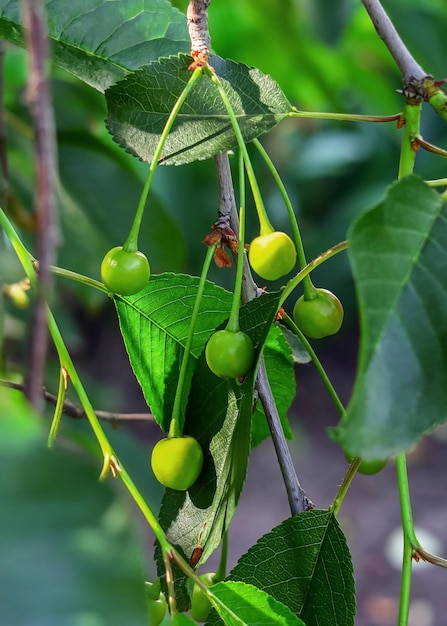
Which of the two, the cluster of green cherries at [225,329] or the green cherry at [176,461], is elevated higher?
the cluster of green cherries at [225,329]

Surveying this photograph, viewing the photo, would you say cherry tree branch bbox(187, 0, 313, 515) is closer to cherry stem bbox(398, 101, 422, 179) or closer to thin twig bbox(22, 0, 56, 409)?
cherry stem bbox(398, 101, 422, 179)

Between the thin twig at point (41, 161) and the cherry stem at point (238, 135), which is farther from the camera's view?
the cherry stem at point (238, 135)

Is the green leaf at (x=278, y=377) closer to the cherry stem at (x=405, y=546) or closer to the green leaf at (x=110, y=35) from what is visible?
the cherry stem at (x=405, y=546)

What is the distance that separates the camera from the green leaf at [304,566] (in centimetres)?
57

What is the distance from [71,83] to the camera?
50.3 inches

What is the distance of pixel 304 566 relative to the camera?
59cm

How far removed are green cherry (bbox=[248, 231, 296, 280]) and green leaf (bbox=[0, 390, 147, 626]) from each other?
0.84 feet

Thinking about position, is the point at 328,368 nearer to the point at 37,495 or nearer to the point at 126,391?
the point at 126,391

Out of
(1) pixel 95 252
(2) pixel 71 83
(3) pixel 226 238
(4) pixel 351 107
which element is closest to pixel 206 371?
(3) pixel 226 238

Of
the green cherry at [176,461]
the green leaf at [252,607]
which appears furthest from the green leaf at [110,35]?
the green leaf at [252,607]

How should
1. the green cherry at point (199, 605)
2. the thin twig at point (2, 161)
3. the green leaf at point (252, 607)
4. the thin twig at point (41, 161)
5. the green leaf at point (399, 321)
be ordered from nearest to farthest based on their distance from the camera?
the thin twig at point (41, 161), the green leaf at point (399, 321), the green leaf at point (252, 607), the green cherry at point (199, 605), the thin twig at point (2, 161)

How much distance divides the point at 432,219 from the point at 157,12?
12.6 inches

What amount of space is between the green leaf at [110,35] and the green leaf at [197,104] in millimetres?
65

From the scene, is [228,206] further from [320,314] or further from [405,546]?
[405,546]
